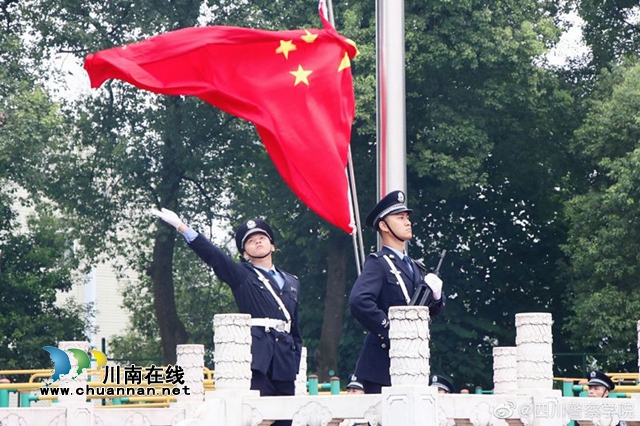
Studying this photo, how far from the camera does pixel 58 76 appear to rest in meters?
27.3

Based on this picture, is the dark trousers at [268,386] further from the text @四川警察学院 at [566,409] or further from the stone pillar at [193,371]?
the stone pillar at [193,371]

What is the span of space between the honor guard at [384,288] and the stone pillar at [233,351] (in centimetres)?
67

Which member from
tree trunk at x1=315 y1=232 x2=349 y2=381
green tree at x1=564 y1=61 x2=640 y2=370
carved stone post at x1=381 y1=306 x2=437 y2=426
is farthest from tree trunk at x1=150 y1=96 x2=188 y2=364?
carved stone post at x1=381 y1=306 x2=437 y2=426

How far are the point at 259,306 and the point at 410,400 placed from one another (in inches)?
75.9

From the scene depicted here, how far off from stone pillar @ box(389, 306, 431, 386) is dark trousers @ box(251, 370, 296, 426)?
1587mm

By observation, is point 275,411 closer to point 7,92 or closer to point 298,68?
point 298,68

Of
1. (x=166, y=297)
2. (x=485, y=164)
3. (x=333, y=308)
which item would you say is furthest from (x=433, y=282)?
(x=485, y=164)

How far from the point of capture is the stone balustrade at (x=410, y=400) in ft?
21.2

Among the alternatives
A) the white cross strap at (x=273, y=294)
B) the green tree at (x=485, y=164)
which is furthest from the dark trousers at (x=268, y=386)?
the green tree at (x=485, y=164)

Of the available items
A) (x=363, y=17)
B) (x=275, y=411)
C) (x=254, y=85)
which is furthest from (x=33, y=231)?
(x=275, y=411)

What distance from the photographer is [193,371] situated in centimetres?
1095

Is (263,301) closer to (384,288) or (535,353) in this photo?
(384,288)

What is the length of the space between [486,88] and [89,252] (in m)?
9.58

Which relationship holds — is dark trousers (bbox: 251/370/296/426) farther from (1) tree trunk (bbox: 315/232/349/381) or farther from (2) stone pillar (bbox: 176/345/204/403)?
(1) tree trunk (bbox: 315/232/349/381)
